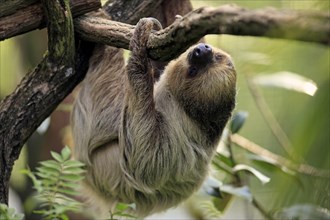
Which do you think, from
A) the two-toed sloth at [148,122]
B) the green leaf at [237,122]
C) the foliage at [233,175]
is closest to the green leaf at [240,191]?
the foliage at [233,175]

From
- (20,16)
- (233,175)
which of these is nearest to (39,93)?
(20,16)

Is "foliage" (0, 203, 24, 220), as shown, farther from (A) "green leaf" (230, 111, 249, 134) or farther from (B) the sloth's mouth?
(A) "green leaf" (230, 111, 249, 134)

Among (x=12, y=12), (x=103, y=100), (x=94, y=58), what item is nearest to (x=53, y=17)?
(x=12, y=12)

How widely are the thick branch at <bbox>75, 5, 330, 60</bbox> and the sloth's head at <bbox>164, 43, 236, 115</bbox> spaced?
0.60 m

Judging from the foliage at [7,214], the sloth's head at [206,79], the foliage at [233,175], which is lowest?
the foliage at [233,175]

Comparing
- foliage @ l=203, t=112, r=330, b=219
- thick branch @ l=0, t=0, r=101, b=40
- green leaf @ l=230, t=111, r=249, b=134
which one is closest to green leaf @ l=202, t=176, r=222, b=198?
foliage @ l=203, t=112, r=330, b=219

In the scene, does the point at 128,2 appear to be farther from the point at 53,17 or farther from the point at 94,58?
the point at 53,17

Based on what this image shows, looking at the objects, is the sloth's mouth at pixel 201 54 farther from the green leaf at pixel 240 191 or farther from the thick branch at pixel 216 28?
the green leaf at pixel 240 191

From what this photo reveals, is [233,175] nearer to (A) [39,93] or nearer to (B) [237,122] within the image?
(B) [237,122]

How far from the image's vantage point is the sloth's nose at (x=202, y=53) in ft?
11.9

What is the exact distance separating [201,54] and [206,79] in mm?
177

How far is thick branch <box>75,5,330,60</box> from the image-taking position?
3.14ft

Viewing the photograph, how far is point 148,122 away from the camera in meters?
3.78

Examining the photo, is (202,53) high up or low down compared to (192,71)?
up
